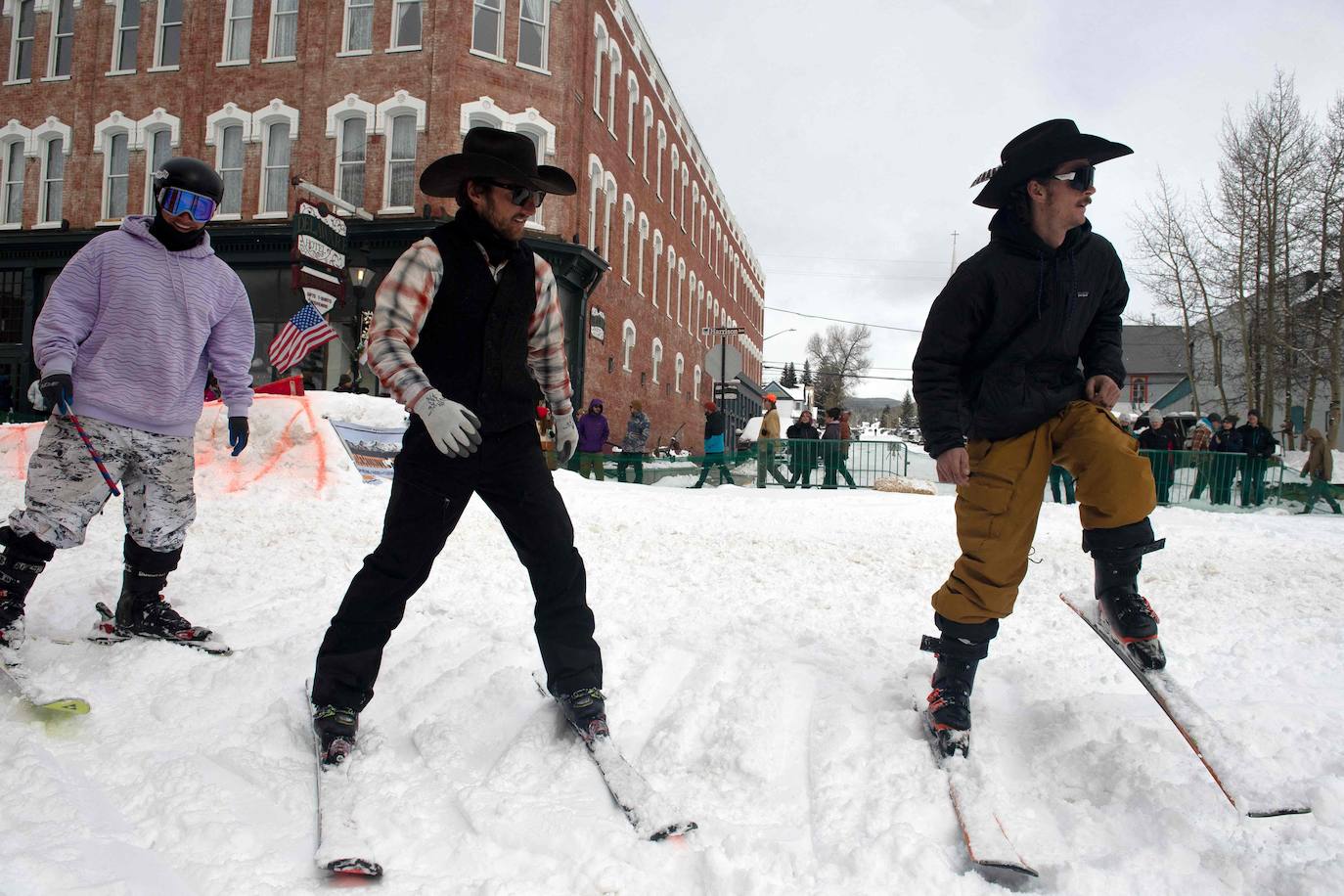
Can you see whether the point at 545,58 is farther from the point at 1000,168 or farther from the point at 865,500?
the point at 1000,168

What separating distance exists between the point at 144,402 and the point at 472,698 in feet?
5.98

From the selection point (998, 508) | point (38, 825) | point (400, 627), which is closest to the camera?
point (38, 825)

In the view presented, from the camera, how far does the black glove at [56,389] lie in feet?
9.95

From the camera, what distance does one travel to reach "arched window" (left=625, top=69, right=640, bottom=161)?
25016 mm

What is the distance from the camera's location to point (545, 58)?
2045 cm

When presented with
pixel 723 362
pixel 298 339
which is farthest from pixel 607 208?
pixel 298 339

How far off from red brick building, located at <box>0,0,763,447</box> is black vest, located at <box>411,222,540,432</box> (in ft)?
57.3

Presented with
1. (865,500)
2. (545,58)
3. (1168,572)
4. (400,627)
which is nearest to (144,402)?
(400,627)

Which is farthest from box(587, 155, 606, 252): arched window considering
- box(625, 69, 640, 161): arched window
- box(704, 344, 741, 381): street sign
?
box(704, 344, 741, 381): street sign

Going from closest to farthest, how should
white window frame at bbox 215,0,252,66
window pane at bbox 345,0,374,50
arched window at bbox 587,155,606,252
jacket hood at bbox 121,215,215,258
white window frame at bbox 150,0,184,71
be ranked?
1. jacket hood at bbox 121,215,215,258
2. window pane at bbox 345,0,374,50
3. white window frame at bbox 215,0,252,66
4. white window frame at bbox 150,0,184,71
5. arched window at bbox 587,155,606,252

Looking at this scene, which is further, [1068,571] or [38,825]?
[1068,571]

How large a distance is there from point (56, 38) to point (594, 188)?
1492 cm

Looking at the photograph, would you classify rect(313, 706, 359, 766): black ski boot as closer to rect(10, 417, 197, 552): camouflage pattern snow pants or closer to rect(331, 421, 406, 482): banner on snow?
rect(10, 417, 197, 552): camouflage pattern snow pants

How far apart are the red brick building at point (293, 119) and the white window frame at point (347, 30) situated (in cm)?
4
